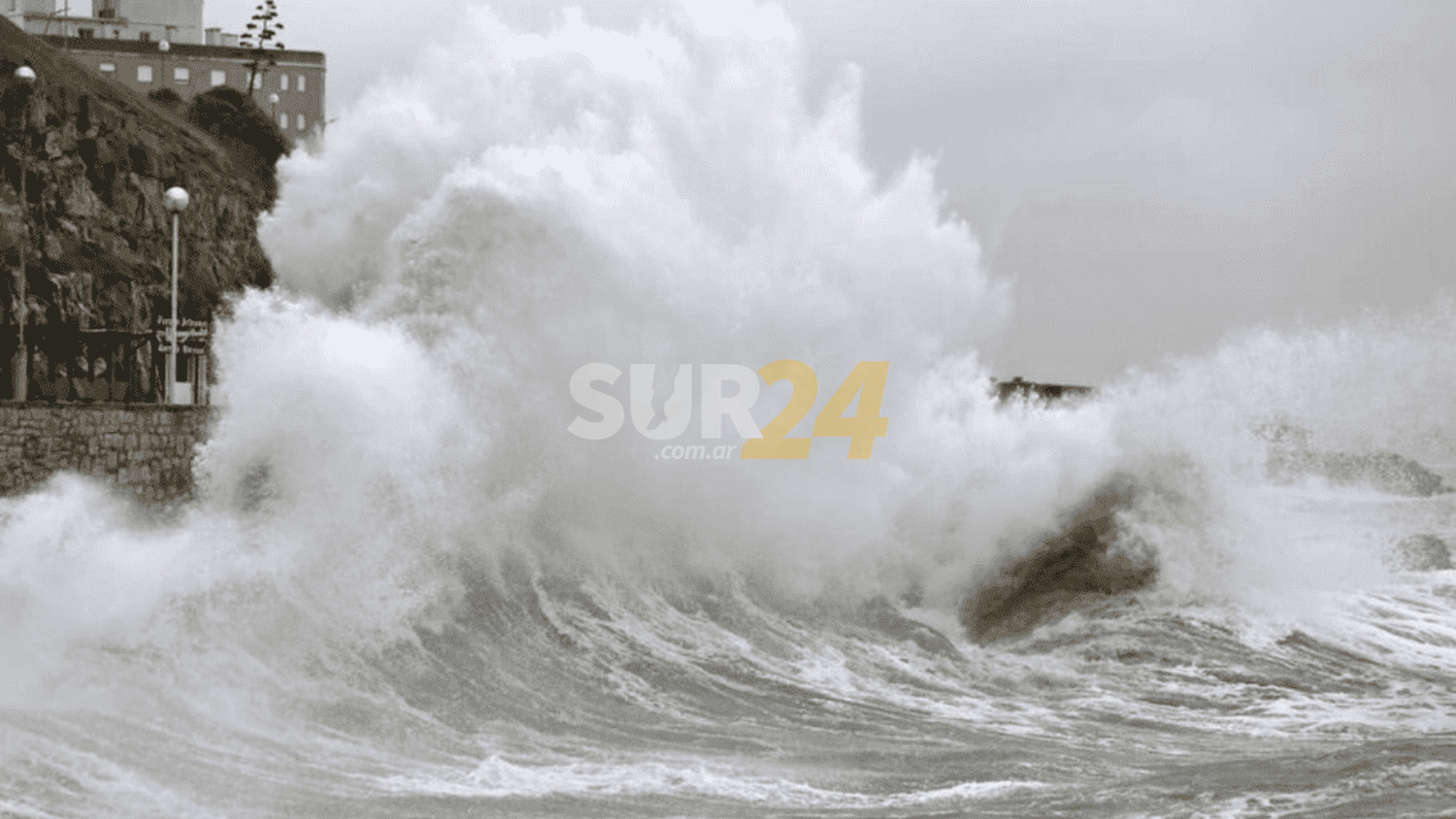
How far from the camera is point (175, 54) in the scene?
78.4 meters

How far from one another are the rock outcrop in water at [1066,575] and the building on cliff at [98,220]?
794 inches

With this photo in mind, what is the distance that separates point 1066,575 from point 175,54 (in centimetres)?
6961

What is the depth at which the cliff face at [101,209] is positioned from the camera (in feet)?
125

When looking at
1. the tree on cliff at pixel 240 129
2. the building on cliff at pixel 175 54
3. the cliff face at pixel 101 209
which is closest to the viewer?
the cliff face at pixel 101 209

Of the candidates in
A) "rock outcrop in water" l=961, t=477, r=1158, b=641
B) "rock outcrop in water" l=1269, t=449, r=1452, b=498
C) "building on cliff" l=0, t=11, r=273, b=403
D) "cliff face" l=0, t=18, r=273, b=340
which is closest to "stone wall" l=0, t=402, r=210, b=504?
"rock outcrop in water" l=961, t=477, r=1158, b=641

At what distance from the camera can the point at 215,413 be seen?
19609 millimetres

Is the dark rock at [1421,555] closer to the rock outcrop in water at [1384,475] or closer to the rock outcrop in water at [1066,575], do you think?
the rock outcrop in water at [1066,575]

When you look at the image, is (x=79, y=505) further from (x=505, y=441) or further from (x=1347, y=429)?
(x=1347, y=429)

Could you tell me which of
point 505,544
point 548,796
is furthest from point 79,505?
point 548,796

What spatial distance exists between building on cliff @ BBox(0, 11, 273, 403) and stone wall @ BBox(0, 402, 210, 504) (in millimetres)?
10830

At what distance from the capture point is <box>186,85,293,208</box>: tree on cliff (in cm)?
5681

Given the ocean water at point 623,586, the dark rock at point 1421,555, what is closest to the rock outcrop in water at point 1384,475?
the dark rock at point 1421,555

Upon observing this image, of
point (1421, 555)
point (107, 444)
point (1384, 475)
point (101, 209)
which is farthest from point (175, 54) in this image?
point (1421, 555)

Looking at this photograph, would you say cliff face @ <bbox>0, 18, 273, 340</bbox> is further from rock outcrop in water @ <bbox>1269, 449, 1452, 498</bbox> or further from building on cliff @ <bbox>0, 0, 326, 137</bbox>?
rock outcrop in water @ <bbox>1269, 449, 1452, 498</bbox>
